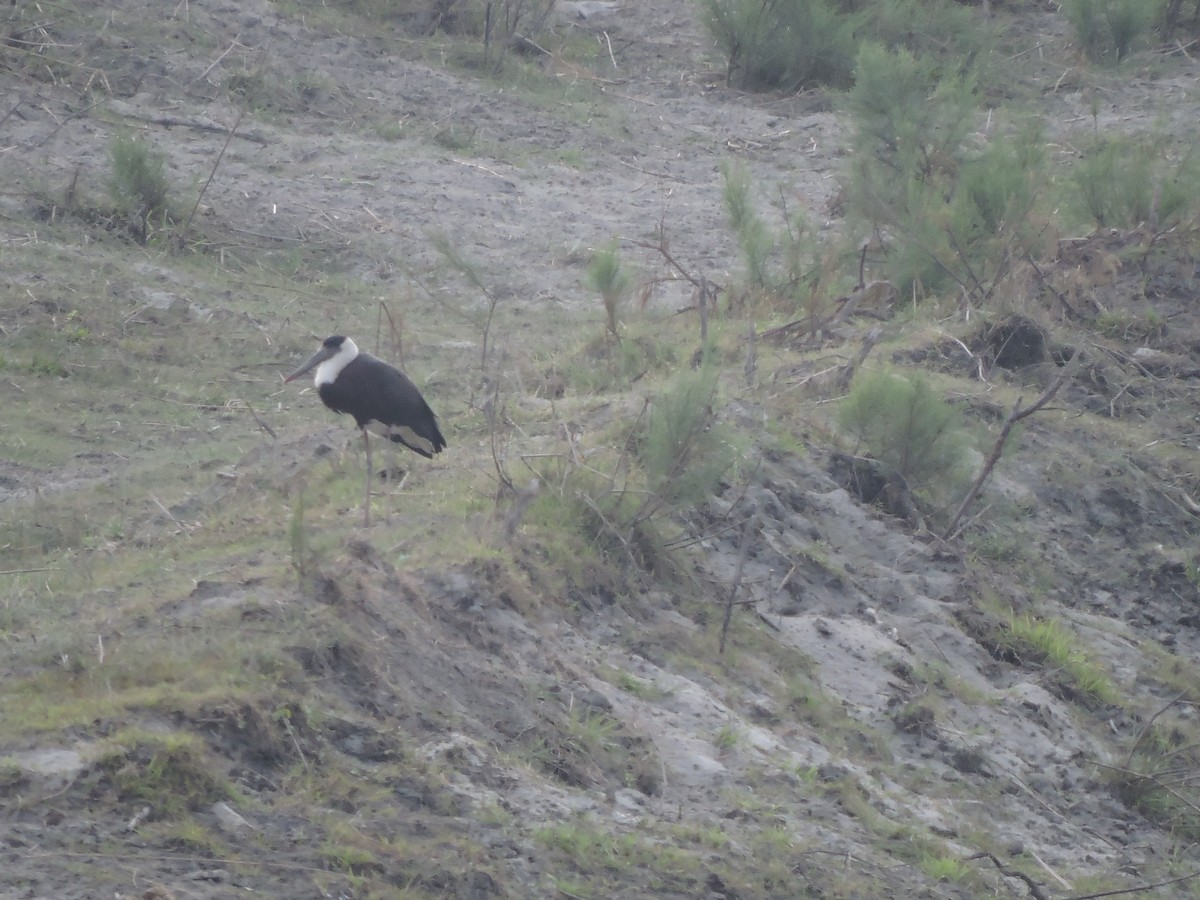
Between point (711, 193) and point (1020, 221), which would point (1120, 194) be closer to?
point (1020, 221)

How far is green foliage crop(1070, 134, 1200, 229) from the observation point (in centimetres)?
1052

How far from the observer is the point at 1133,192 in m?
10.9

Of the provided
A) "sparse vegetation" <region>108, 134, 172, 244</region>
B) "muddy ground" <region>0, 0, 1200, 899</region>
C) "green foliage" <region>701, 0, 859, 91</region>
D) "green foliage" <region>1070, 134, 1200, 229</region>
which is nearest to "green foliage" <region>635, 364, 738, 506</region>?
"muddy ground" <region>0, 0, 1200, 899</region>

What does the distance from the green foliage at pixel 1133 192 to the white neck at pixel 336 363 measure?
6.04 metres

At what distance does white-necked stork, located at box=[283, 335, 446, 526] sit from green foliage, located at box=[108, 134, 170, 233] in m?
4.81

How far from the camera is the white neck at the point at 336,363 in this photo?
6863 millimetres

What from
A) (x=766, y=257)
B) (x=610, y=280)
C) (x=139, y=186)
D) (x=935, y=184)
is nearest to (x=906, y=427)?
(x=610, y=280)

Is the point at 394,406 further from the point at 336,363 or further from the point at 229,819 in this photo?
the point at 229,819

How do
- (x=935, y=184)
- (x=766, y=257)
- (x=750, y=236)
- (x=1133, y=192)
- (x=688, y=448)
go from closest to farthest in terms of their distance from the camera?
1. (x=688, y=448)
2. (x=750, y=236)
3. (x=766, y=257)
4. (x=1133, y=192)
5. (x=935, y=184)

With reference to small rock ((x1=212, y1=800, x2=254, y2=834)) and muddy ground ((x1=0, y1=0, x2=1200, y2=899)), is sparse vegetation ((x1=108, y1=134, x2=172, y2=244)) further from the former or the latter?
small rock ((x1=212, y1=800, x2=254, y2=834))

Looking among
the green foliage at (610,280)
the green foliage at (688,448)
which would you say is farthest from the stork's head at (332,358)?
the green foliage at (610,280)

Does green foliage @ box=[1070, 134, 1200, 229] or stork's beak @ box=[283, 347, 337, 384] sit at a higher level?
green foliage @ box=[1070, 134, 1200, 229]

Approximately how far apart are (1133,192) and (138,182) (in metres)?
7.00

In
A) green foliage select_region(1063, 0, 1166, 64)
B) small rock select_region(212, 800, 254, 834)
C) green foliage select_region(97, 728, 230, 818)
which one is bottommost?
small rock select_region(212, 800, 254, 834)
